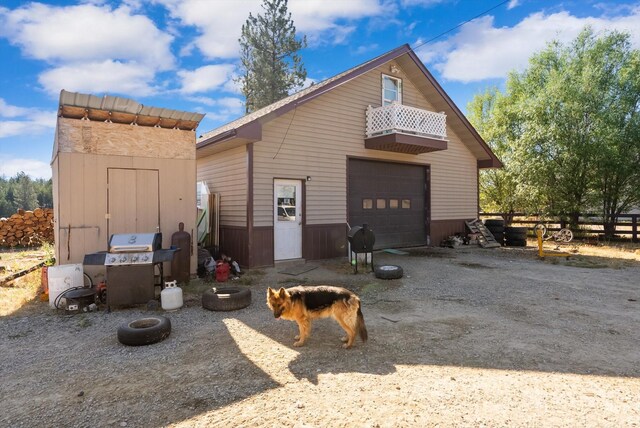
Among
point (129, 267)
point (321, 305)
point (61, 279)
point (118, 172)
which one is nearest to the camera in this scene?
point (321, 305)

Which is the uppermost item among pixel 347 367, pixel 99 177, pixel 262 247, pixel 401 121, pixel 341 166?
pixel 401 121

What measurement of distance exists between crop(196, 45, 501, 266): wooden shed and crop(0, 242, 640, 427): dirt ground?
3726 millimetres

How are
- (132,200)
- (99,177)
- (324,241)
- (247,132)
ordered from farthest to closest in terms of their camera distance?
(324,241) < (247,132) < (132,200) < (99,177)

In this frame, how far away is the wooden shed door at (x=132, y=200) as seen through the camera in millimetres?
6969

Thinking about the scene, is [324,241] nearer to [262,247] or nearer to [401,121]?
[262,247]

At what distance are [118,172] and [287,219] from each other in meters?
4.30

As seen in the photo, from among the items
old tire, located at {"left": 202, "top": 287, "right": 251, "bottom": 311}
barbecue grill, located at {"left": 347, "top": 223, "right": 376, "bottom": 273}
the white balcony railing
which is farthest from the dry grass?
the white balcony railing

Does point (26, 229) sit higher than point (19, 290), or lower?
higher

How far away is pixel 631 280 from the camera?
7820mm

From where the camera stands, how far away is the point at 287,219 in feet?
32.2

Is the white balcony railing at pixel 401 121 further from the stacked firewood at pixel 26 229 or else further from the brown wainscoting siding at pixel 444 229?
the stacked firewood at pixel 26 229

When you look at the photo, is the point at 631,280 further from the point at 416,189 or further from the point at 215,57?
the point at 215,57

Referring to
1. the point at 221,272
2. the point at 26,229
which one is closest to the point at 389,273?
the point at 221,272

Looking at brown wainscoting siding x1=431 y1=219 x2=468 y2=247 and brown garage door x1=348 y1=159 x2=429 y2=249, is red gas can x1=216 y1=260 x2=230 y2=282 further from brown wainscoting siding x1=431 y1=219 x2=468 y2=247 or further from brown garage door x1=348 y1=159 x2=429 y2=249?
brown wainscoting siding x1=431 y1=219 x2=468 y2=247
